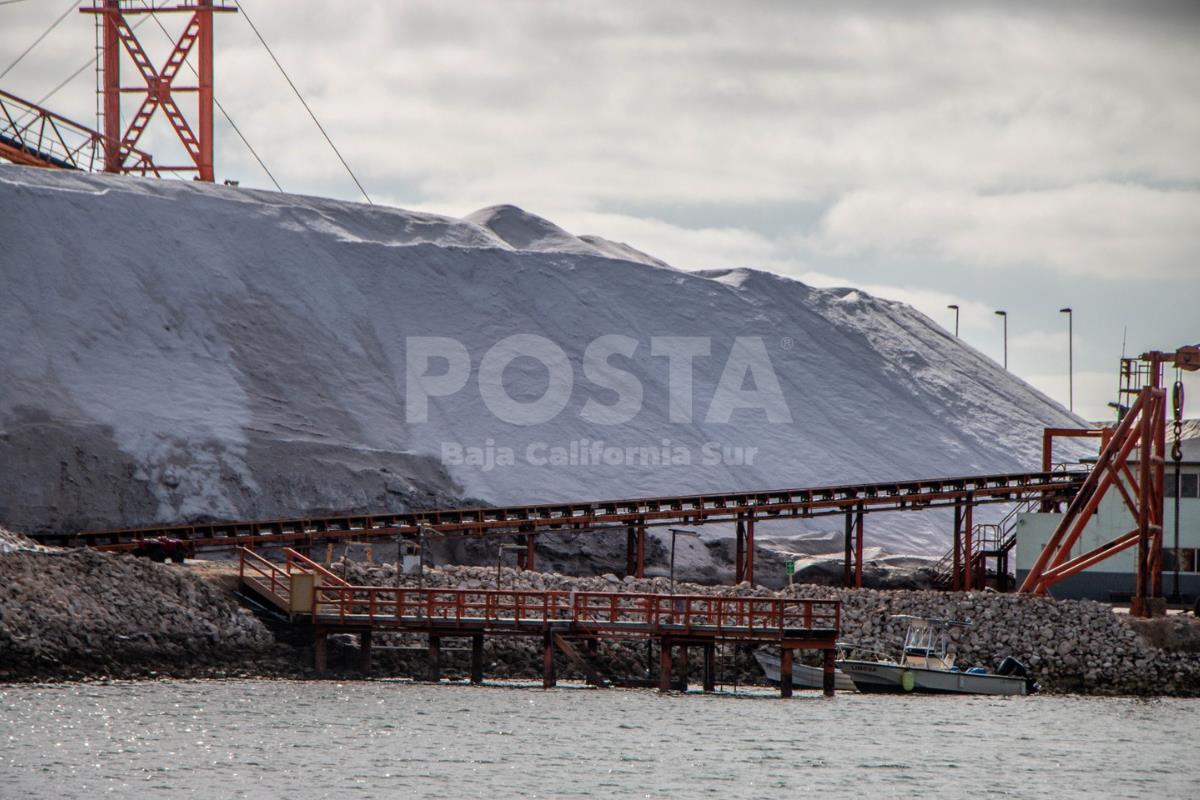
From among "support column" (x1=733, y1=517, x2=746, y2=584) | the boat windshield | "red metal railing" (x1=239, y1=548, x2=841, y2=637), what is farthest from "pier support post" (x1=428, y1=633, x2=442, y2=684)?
"support column" (x1=733, y1=517, x2=746, y2=584)

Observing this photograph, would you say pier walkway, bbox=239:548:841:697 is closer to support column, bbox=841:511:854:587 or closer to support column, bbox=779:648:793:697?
support column, bbox=779:648:793:697

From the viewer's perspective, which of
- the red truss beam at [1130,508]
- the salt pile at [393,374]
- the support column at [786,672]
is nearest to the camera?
the support column at [786,672]

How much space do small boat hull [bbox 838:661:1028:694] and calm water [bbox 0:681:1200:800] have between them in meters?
1.60

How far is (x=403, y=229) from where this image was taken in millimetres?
98125

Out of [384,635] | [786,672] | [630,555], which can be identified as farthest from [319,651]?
[630,555]

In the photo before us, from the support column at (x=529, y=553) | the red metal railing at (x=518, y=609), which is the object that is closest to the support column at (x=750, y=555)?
the support column at (x=529, y=553)

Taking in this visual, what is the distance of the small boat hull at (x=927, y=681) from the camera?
46.2 meters

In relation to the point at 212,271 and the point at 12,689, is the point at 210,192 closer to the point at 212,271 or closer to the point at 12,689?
the point at 212,271

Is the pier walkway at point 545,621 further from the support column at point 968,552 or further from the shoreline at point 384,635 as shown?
the support column at point 968,552

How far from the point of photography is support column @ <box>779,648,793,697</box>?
147 feet

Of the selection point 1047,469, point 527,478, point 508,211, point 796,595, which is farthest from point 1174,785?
point 508,211

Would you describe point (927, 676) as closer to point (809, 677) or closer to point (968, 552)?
point (809, 677)

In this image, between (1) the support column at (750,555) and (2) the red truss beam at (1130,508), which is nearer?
(2) the red truss beam at (1130,508)

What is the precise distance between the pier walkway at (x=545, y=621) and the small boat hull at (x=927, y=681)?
1.59 meters
